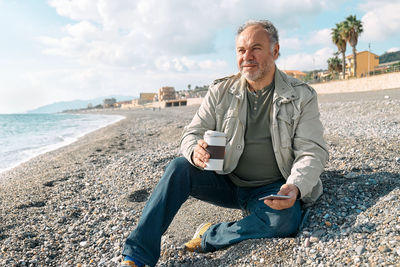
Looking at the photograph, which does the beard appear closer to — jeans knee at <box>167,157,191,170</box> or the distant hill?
jeans knee at <box>167,157,191,170</box>

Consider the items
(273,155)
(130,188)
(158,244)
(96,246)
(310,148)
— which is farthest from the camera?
(130,188)

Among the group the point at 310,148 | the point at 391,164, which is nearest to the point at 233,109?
the point at 310,148

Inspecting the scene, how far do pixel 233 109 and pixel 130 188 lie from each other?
8.73 feet

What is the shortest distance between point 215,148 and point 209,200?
80 cm

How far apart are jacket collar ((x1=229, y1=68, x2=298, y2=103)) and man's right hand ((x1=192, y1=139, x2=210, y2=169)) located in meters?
0.72

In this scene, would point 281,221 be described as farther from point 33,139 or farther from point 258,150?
point 33,139

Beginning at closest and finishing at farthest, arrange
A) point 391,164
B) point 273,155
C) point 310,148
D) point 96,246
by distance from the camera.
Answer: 1. point 310,148
2. point 273,155
3. point 96,246
4. point 391,164

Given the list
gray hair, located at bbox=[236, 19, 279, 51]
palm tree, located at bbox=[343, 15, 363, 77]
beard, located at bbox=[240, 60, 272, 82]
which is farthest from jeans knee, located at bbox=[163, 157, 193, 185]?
palm tree, located at bbox=[343, 15, 363, 77]

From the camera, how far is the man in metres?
2.58

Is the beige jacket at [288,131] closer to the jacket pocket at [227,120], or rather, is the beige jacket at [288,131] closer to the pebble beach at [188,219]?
the jacket pocket at [227,120]

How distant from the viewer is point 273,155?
112 inches

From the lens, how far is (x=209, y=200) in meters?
3.05

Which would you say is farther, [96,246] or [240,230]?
[96,246]

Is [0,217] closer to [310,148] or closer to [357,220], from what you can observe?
[310,148]
